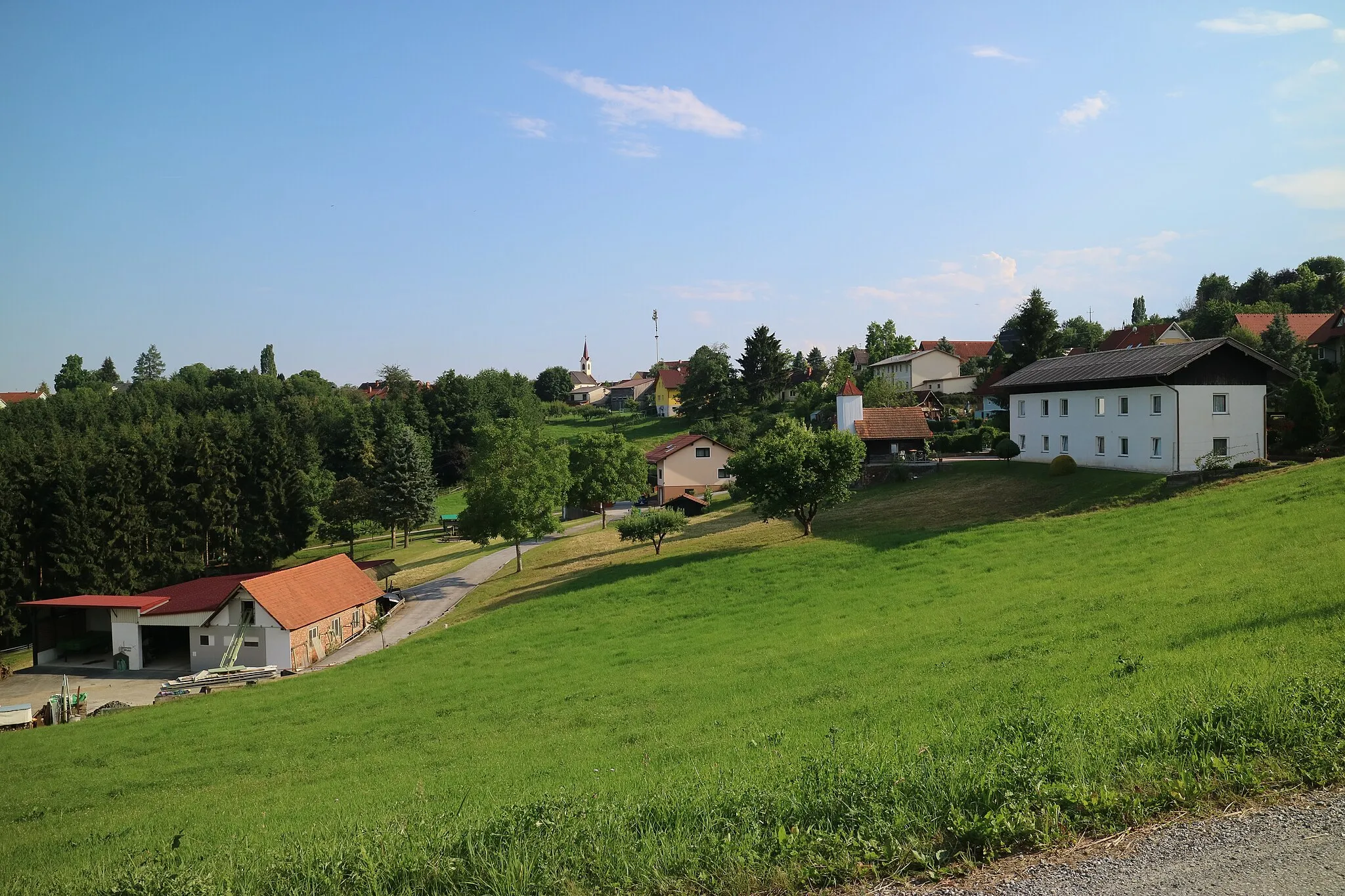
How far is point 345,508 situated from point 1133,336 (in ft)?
268

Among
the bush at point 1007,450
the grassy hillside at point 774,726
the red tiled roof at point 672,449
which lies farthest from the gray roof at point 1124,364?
the red tiled roof at point 672,449

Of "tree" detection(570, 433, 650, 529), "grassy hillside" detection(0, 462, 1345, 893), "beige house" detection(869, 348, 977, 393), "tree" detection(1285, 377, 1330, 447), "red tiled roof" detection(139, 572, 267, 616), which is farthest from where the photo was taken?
"beige house" detection(869, 348, 977, 393)

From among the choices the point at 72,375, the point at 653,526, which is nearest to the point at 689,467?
the point at 653,526

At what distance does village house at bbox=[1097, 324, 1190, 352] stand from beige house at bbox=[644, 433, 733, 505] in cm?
3907

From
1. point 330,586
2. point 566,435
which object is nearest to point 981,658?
point 330,586

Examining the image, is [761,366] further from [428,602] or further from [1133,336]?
[428,602]

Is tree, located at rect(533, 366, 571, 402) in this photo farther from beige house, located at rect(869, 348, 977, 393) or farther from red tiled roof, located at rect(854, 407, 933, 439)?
red tiled roof, located at rect(854, 407, 933, 439)

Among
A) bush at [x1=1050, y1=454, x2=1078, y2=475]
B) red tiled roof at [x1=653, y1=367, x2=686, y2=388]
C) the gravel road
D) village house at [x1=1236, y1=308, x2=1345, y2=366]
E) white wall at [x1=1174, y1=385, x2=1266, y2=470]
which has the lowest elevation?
the gravel road

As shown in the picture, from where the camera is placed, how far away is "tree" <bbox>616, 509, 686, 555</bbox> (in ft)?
148

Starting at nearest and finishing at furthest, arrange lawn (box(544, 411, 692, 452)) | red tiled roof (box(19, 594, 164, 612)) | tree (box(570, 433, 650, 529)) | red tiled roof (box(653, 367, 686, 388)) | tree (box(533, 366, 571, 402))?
1. red tiled roof (box(19, 594, 164, 612))
2. tree (box(570, 433, 650, 529))
3. lawn (box(544, 411, 692, 452))
4. red tiled roof (box(653, 367, 686, 388))
5. tree (box(533, 366, 571, 402))

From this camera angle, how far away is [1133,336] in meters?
84.0

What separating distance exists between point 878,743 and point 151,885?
7465 millimetres

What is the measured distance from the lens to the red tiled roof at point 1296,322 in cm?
7031

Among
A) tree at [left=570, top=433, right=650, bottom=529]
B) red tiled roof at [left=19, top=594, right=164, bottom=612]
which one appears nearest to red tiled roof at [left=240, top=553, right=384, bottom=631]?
red tiled roof at [left=19, top=594, right=164, bottom=612]
